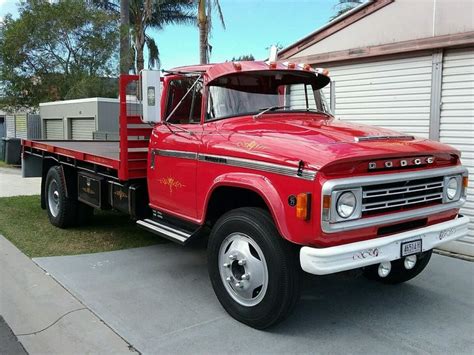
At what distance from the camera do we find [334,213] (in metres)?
3.54

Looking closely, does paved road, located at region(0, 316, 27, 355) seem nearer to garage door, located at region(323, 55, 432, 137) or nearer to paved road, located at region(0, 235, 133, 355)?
paved road, located at region(0, 235, 133, 355)

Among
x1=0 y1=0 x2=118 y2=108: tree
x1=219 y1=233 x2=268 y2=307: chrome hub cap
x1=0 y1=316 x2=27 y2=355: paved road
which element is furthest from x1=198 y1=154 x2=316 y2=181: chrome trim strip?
x1=0 y1=0 x2=118 y2=108: tree

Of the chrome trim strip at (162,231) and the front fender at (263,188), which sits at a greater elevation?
the front fender at (263,188)

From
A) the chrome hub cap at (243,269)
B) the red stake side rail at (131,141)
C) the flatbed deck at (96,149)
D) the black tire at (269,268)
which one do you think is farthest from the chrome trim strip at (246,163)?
the flatbed deck at (96,149)

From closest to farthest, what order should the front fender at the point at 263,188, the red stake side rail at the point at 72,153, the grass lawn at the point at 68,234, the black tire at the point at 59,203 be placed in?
the front fender at the point at 263,188 < the red stake side rail at the point at 72,153 < the grass lawn at the point at 68,234 < the black tire at the point at 59,203

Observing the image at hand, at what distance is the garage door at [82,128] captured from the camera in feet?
56.3

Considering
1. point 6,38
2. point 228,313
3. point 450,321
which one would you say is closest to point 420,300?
point 450,321

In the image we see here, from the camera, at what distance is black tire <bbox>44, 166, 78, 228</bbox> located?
7452 mm

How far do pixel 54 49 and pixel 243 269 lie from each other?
1782 centimetres

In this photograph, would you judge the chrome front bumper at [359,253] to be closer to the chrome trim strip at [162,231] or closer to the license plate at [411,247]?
the license plate at [411,247]

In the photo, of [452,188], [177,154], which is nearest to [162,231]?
[177,154]

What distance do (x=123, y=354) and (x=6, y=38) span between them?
18.2 metres

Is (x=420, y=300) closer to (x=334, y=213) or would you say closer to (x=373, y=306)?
(x=373, y=306)

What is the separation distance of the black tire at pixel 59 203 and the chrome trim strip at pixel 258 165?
3593 mm
